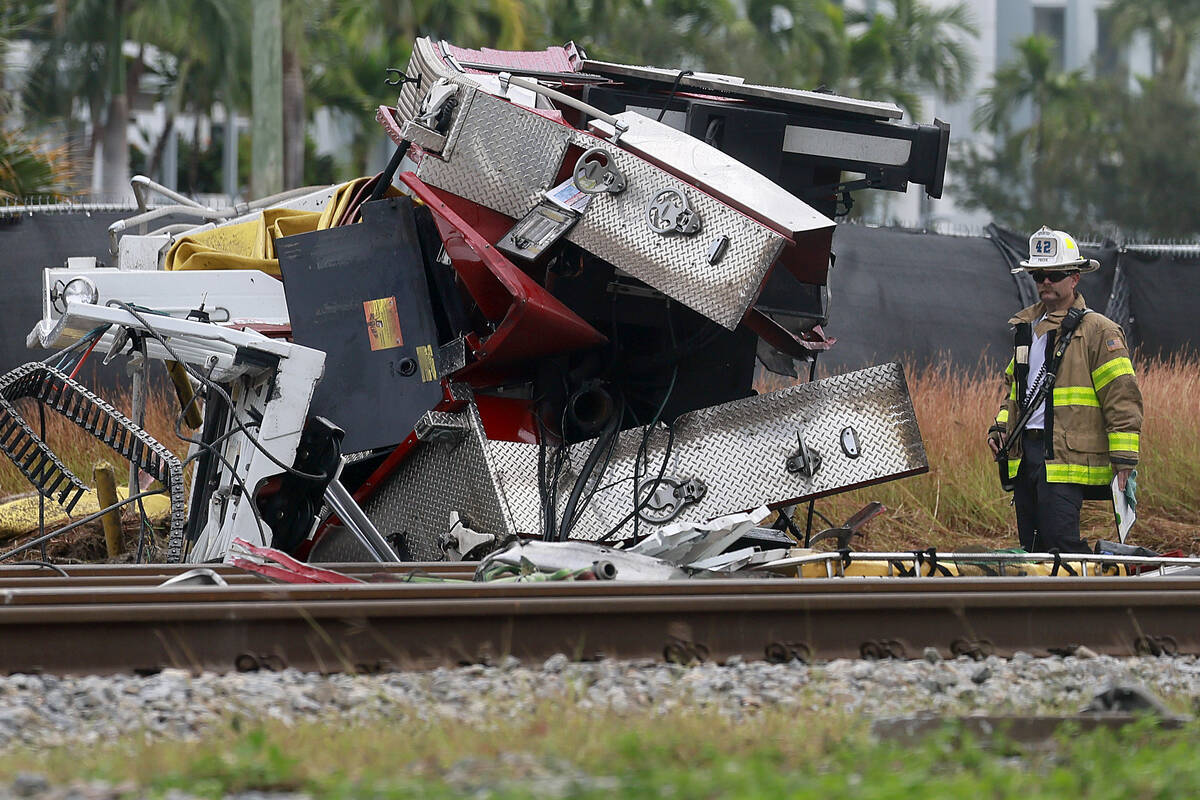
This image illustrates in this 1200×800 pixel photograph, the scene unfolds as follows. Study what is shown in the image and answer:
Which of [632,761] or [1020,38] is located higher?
[1020,38]

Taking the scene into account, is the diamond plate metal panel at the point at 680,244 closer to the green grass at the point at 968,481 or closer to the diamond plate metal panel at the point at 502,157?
the diamond plate metal panel at the point at 502,157

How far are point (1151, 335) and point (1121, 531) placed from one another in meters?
9.04

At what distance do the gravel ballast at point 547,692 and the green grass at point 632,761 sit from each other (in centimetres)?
21

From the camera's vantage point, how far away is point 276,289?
24.3 feet

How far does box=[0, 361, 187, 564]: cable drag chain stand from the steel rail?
149 centimetres

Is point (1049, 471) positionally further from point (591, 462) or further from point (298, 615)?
point (298, 615)

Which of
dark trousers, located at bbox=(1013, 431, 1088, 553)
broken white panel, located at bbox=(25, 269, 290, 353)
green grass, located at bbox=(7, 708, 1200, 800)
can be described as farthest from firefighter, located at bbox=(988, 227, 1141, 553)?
green grass, located at bbox=(7, 708, 1200, 800)

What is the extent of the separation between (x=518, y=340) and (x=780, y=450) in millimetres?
1300

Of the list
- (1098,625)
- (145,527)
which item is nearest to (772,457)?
(1098,625)

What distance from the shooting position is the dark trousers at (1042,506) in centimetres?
739

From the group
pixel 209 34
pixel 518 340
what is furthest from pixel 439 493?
pixel 209 34

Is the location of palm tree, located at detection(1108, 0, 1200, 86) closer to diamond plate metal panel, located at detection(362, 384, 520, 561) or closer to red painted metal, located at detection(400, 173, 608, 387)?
red painted metal, located at detection(400, 173, 608, 387)

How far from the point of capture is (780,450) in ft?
22.8

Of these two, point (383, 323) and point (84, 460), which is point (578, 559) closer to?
point (383, 323)
